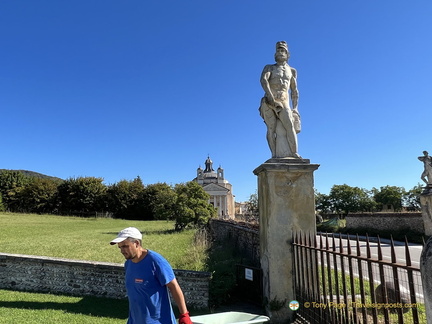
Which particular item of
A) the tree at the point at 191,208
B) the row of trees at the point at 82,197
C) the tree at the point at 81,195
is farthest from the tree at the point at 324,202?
the tree at the point at 191,208

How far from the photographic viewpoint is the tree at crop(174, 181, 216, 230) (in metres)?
22.2

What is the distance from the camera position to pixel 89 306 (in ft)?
19.4

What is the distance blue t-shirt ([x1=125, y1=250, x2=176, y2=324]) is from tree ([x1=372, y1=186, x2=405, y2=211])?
61.4m

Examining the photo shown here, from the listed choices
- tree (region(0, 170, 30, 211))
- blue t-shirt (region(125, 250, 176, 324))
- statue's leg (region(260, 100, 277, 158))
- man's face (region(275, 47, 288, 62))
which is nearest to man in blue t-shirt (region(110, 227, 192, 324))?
blue t-shirt (region(125, 250, 176, 324))

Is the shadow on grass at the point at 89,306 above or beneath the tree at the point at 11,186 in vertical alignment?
beneath

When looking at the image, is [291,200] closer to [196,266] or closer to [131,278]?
[131,278]

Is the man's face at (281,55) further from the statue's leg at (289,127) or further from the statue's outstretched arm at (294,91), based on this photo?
the statue's leg at (289,127)

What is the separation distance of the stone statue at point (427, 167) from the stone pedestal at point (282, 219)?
13791 mm

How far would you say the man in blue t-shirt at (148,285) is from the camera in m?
2.81

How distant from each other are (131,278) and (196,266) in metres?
5.12

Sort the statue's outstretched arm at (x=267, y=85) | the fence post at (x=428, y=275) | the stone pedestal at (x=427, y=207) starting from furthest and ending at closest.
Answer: the stone pedestal at (x=427, y=207) < the statue's outstretched arm at (x=267, y=85) < the fence post at (x=428, y=275)

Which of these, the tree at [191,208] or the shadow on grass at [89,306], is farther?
the tree at [191,208]

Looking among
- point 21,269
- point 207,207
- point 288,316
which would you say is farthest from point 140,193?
point 288,316

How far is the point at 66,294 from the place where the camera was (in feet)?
22.1
